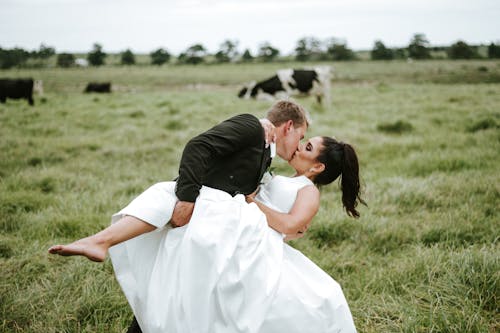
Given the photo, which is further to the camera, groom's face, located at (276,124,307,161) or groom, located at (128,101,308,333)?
groom's face, located at (276,124,307,161)

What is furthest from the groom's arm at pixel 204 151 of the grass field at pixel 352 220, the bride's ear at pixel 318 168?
the grass field at pixel 352 220

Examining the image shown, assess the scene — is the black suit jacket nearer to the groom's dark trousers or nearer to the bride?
the groom's dark trousers

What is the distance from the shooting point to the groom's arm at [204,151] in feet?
6.66

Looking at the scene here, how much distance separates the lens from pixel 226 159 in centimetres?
231

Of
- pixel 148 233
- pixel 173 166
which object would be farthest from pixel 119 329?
pixel 173 166

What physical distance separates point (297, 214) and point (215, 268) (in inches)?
25.6

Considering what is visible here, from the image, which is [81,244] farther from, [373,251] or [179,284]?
[373,251]

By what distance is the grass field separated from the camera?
108 inches

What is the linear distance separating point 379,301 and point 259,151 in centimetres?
149

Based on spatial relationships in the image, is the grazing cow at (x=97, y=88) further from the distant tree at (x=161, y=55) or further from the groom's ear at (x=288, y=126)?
the distant tree at (x=161, y=55)

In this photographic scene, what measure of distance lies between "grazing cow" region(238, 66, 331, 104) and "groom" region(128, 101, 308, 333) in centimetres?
1344

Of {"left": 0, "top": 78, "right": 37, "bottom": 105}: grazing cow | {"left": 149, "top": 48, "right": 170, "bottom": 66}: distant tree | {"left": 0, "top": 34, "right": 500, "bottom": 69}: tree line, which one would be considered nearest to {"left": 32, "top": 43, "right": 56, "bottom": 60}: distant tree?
{"left": 0, "top": 34, "right": 500, "bottom": 69}: tree line

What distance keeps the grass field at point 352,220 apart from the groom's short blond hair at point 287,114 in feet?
2.65

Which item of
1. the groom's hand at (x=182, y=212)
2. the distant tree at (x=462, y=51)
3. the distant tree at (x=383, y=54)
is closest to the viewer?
the groom's hand at (x=182, y=212)
